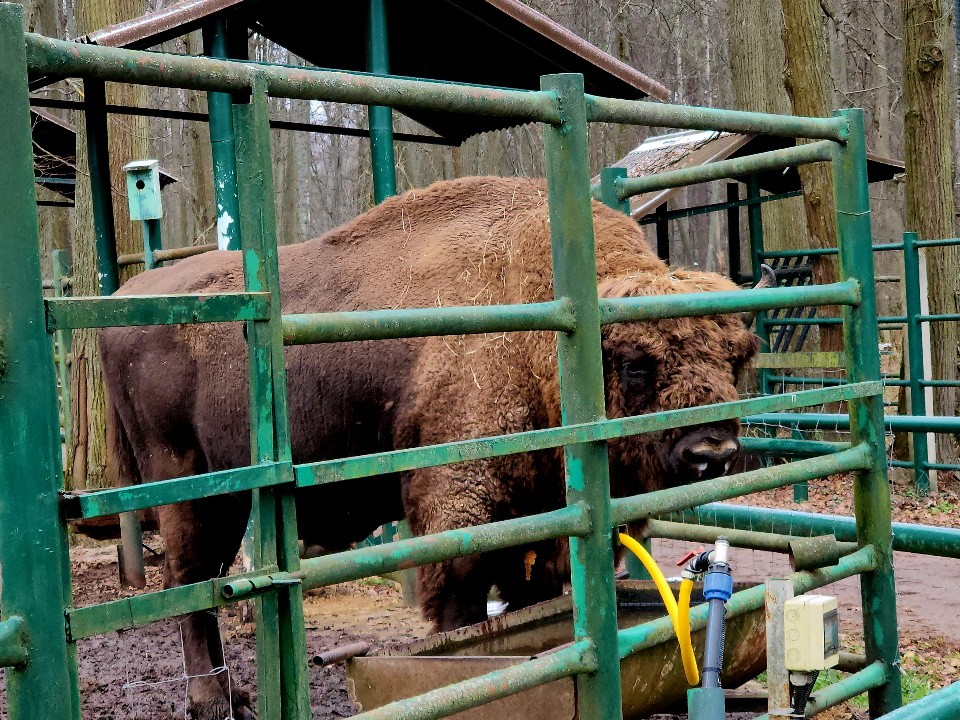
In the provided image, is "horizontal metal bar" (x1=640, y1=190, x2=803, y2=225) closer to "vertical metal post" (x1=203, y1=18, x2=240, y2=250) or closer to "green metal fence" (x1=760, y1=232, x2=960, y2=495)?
"green metal fence" (x1=760, y1=232, x2=960, y2=495)

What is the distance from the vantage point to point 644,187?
418 cm

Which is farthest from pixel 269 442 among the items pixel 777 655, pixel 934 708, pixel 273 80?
pixel 934 708

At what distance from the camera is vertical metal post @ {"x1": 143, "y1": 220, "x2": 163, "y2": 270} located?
8.15 meters

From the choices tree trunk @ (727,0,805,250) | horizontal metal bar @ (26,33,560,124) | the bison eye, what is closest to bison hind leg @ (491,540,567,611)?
the bison eye

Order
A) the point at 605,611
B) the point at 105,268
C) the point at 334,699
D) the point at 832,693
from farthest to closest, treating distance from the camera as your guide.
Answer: the point at 105,268 < the point at 334,699 < the point at 832,693 < the point at 605,611

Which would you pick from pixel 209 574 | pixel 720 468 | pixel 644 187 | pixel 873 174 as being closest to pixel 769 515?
pixel 720 468

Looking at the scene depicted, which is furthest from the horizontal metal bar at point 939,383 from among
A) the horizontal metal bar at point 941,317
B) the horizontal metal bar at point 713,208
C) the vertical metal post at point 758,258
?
the horizontal metal bar at point 713,208

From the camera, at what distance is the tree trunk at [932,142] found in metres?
11.2

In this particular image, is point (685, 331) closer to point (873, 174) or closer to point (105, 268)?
point (105, 268)

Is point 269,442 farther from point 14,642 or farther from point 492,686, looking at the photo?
point 492,686

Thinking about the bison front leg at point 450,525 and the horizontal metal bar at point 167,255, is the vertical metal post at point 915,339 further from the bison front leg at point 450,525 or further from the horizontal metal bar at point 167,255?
the bison front leg at point 450,525

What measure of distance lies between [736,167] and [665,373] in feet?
2.57

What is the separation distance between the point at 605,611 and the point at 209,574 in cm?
338

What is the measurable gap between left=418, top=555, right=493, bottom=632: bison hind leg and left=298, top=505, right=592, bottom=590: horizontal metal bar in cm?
175
